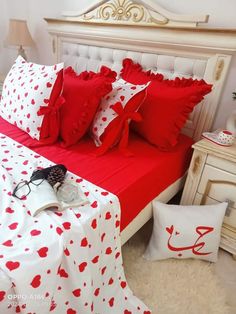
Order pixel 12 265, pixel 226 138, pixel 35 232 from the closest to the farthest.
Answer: pixel 12 265, pixel 35 232, pixel 226 138

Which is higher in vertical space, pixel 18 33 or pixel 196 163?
pixel 18 33

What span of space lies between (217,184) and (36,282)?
42.7 inches

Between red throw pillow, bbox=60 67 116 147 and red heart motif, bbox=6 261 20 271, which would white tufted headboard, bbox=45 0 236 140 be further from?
red heart motif, bbox=6 261 20 271

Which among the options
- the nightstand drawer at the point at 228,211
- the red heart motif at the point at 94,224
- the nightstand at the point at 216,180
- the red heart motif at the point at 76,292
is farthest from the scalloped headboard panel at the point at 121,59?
the red heart motif at the point at 76,292

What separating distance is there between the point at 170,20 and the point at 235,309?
1686 mm

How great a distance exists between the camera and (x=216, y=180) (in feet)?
4.46

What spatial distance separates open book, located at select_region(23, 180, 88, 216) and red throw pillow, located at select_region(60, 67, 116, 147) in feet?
1.58

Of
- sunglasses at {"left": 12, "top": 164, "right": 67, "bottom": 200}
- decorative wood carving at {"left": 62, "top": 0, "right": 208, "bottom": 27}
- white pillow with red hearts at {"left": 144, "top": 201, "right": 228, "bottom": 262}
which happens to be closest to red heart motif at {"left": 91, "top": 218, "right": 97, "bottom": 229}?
sunglasses at {"left": 12, "top": 164, "right": 67, "bottom": 200}

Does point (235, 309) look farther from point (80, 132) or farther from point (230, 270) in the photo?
point (80, 132)

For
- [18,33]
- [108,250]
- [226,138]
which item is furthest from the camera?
[18,33]

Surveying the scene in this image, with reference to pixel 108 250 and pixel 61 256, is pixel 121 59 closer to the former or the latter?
pixel 108 250

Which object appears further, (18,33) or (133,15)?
(18,33)

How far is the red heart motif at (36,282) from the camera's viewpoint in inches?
26.5

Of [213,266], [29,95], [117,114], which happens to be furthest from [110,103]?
[213,266]
